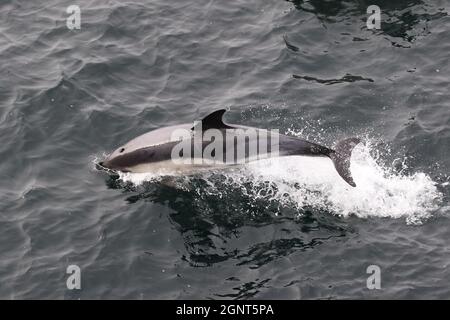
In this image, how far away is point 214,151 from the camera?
59.1ft

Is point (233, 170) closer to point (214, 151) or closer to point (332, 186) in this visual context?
point (214, 151)

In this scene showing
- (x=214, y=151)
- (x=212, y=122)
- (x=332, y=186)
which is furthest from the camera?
(x=332, y=186)

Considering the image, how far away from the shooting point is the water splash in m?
17.5

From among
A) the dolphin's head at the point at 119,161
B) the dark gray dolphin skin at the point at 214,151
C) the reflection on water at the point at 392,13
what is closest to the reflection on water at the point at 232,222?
the dolphin's head at the point at 119,161

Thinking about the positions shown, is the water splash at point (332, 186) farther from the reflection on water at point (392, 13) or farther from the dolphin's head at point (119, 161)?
the reflection on water at point (392, 13)

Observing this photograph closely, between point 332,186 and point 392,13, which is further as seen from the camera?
point 392,13

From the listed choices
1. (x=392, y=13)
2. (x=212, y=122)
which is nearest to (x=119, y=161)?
(x=212, y=122)

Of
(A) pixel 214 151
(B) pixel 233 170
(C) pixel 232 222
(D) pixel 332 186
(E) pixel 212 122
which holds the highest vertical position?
(E) pixel 212 122

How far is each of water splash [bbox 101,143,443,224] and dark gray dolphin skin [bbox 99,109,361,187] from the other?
1.31 ft

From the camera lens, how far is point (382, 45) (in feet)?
74.9

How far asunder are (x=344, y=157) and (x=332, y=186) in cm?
114

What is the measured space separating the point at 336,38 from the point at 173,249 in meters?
9.36

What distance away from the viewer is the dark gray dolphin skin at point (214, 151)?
57.3ft

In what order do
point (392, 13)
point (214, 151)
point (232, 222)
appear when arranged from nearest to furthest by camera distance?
point (232, 222) < point (214, 151) < point (392, 13)
